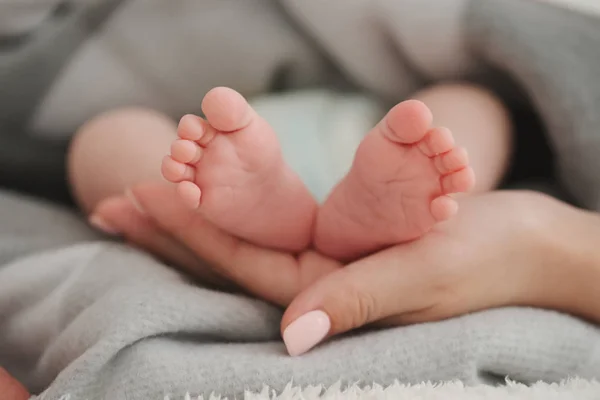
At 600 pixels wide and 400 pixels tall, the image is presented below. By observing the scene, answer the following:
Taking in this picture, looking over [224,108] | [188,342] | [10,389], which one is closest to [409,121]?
[224,108]

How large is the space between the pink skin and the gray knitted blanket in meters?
0.07

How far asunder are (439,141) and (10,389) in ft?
1.19

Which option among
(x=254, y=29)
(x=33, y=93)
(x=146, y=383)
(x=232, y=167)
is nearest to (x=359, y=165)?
(x=232, y=167)

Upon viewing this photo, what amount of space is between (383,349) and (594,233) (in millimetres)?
225

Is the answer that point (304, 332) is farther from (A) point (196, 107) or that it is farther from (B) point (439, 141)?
(A) point (196, 107)

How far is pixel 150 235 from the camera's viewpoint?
58 centimetres

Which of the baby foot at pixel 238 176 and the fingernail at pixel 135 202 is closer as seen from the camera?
the baby foot at pixel 238 176

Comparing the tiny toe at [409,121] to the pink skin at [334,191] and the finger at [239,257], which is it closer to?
the pink skin at [334,191]

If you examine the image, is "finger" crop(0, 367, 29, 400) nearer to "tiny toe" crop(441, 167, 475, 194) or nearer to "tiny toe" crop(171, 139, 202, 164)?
"tiny toe" crop(171, 139, 202, 164)

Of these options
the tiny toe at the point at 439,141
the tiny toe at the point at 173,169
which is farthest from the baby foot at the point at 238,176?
the tiny toe at the point at 439,141

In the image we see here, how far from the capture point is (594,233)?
529mm

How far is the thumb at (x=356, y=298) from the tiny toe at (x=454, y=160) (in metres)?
0.08

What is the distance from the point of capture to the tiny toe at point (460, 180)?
0.43m

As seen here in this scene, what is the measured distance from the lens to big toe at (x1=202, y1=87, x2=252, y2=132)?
43 cm
